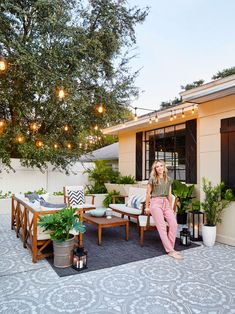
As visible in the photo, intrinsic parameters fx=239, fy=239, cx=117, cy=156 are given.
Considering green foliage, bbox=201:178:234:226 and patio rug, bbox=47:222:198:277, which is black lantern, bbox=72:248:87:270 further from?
green foliage, bbox=201:178:234:226

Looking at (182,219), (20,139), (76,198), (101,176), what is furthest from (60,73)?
(182,219)

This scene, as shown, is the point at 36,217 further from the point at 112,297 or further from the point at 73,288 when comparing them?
the point at 112,297

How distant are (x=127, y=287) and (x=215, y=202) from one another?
2561mm

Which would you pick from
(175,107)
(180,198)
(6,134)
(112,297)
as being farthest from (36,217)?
(6,134)

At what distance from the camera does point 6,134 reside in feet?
26.0

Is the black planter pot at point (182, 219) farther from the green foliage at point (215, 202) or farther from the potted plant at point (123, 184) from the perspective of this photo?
the potted plant at point (123, 184)

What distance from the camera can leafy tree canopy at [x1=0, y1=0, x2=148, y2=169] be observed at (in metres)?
7.02

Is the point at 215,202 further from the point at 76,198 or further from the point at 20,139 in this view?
the point at 20,139

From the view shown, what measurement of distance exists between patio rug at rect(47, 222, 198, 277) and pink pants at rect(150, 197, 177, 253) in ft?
0.79

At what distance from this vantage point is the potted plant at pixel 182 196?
248 inches

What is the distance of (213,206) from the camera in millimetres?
4578

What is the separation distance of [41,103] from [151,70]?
5108mm

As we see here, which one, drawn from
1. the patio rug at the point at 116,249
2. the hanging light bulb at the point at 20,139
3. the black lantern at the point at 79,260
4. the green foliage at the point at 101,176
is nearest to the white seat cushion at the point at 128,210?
the patio rug at the point at 116,249

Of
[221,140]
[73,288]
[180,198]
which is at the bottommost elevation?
[73,288]
